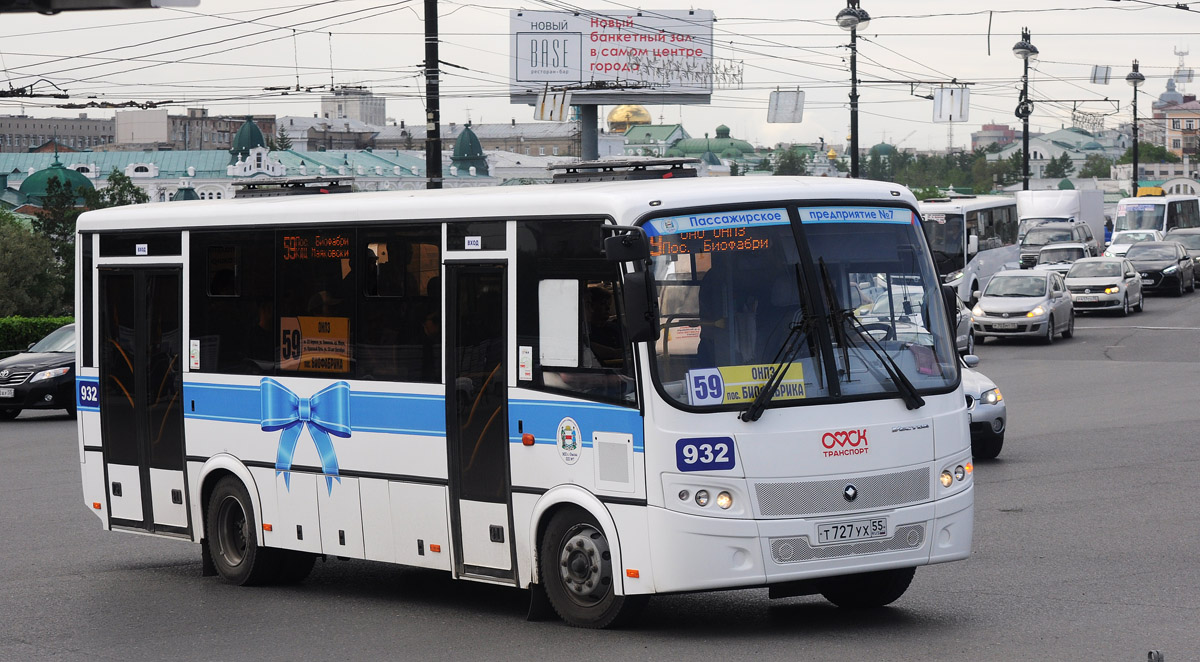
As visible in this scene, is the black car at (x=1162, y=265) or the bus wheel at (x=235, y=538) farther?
the black car at (x=1162, y=265)

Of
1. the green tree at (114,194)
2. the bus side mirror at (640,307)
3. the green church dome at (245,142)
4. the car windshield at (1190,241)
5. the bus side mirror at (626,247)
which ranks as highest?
the green church dome at (245,142)

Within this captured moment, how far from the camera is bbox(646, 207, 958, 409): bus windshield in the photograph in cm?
788

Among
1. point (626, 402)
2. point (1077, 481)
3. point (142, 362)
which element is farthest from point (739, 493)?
point (1077, 481)

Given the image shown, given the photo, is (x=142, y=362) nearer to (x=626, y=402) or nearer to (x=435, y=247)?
(x=435, y=247)

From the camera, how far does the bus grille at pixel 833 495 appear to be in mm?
7789

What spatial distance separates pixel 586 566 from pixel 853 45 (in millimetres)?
30870

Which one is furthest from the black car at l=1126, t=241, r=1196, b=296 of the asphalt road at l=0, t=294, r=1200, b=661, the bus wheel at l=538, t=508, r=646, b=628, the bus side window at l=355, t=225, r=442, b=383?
the bus wheel at l=538, t=508, r=646, b=628

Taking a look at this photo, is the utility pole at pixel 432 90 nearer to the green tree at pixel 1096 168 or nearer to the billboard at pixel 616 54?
the billboard at pixel 616 54

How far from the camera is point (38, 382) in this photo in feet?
81.5

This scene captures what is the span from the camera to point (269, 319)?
10.4 metres

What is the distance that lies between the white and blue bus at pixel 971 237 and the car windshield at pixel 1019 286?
4429 millimetres

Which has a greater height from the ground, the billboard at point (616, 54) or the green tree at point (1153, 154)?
the billboard at point (616, 54)

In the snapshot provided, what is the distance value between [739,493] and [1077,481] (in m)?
7.32

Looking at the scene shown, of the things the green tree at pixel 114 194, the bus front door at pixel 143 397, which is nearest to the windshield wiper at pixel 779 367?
the bus front door at pixel 143 397
